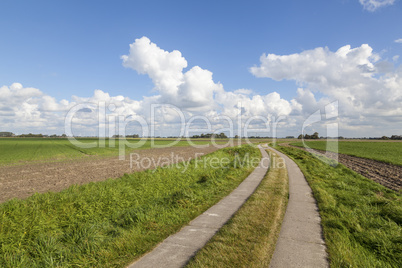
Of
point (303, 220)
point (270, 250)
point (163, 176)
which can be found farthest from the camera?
point (163, 176)

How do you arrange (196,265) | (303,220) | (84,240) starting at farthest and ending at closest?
1. (303,220)
2. (84,240)
3. (196,265)

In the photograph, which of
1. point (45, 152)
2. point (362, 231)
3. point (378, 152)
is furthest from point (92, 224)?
point (378, 152)

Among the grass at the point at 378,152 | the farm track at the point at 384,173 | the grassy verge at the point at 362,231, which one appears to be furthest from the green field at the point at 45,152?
the grass at the point at 378,152

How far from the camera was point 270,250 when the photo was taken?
4.42 meters

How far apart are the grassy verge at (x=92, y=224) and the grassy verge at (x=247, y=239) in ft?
4.61

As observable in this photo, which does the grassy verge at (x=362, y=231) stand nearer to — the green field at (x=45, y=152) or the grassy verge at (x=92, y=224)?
the grassy verge at (x=92, y=224)

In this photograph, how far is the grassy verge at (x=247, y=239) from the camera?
399 centimetres

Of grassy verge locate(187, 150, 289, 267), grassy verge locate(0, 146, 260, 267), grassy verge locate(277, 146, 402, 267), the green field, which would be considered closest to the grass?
grassy verge locate(277, 146, 402, 267)

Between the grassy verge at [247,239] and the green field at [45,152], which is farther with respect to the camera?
the green field at [45,152]

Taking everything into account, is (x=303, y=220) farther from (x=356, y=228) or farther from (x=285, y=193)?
(x=285, y=193)

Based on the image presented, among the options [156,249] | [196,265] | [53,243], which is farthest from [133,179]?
[196,265]

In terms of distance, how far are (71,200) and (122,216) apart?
235cm

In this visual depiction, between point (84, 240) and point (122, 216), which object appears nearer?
point (84, 240)

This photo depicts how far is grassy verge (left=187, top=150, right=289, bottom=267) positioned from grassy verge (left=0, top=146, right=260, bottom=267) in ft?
4.61
